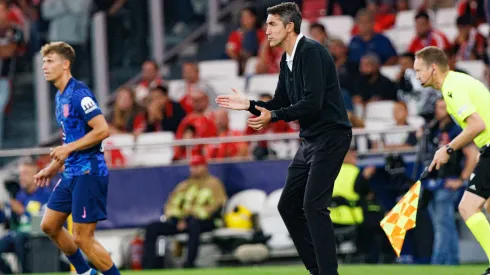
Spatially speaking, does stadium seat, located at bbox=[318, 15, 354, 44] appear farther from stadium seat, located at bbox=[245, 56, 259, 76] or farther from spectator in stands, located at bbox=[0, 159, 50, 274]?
spectator in stands, located at bbox=[0, 159, 50, 274]

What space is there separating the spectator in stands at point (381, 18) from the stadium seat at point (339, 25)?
1.30 ft

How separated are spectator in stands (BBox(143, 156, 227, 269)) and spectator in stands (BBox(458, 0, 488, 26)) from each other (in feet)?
15.6

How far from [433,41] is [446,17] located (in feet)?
5.17

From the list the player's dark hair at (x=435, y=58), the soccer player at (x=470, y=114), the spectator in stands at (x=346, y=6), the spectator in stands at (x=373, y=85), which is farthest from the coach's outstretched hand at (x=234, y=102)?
the spectator in stands at (x=346, y=6)

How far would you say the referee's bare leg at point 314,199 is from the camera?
916cm

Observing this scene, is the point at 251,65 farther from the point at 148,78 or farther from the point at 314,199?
the point at 314,199

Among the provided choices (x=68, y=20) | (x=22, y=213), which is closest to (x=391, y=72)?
(x=68, y=20)

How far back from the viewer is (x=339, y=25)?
19.2 meters

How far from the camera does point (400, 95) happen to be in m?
16.5

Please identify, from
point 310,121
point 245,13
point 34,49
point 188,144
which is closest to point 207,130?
point 188,144

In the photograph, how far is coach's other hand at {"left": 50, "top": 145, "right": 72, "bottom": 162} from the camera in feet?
33.2

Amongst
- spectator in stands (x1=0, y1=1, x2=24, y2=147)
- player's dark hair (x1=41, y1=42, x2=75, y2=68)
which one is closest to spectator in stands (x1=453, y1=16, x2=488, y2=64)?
spectator in stands (x1=0, y1=1, x2=24, y2=147)

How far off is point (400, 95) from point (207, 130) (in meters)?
2.66

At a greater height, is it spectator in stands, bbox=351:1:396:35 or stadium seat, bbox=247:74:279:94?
spectator in stands, bbox=351:1:396:35
